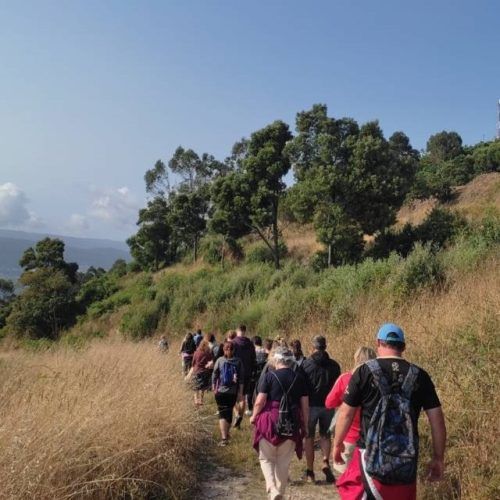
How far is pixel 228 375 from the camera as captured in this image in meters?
7.96

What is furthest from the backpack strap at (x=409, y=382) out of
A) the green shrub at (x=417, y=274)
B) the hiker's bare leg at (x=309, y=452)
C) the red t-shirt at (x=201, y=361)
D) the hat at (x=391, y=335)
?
the green shrub at (x=417, y=274)

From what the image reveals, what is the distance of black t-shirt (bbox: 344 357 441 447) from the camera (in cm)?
347

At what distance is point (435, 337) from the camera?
24.7 ft

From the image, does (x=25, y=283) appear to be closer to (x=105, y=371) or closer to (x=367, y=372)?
(x=105, y=371)

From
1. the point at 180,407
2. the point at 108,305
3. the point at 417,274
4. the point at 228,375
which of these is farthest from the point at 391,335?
the point at 108,305

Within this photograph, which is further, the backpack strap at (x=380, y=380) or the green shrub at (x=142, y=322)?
the green shrub at (x=142, y=322)

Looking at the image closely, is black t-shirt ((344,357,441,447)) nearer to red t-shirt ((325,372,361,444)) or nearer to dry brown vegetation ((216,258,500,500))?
red t-shirt ((325,372,361,444))

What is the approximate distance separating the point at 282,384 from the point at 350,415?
1.77 meters

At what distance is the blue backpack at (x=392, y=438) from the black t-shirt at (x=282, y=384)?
1.91m

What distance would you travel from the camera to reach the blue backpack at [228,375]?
7.94 m

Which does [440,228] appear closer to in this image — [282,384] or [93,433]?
[282,384]

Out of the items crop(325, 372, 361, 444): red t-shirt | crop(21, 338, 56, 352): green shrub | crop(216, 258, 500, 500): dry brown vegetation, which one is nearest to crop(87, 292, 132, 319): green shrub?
crop(21, 338, 56, 352): green shrub

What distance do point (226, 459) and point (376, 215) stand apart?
18.0 m

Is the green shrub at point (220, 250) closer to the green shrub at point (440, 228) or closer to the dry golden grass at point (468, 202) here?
the dry golden grass at point (468, 202)
